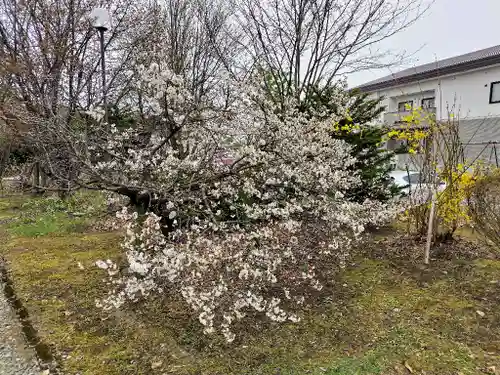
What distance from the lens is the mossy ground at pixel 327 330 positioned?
258cm

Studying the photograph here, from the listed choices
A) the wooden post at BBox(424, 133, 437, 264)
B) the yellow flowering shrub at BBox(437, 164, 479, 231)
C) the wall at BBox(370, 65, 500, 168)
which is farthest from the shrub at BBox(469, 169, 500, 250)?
Answer: the wall at BBox(370, 65, 500, 168)

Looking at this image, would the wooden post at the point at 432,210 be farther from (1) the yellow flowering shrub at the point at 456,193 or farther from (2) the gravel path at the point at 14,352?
(2) the gravel path at the point at 14,352

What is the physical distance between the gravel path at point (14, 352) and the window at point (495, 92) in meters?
17.8

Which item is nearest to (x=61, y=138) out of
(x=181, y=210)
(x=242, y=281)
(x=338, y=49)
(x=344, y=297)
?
(x=181, y=210)

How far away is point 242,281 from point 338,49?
674 centimetres

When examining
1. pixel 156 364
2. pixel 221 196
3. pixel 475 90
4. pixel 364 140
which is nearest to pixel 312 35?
pixel 364 140

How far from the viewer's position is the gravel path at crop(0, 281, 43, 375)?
257 centimetres

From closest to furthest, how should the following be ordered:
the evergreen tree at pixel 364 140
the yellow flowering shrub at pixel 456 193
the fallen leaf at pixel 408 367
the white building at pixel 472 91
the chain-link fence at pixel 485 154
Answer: the fallen leaf at pixel 408 367 < the yellow flowering shrub at pixel 456 193 < the chain-link fence at pixel 485 154 < the evergreen tree at pixel 364 140 < the white building at pixel 472 91

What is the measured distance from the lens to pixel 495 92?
48.1 feet

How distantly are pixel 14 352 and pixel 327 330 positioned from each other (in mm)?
2613

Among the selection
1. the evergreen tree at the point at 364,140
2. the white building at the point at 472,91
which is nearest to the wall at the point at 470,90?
the white building at the point at 472,91

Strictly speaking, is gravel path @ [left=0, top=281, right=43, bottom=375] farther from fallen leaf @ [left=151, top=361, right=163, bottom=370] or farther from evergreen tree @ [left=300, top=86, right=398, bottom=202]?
evergreen tree @ [left=300, top=86, right=398, bottom=202]

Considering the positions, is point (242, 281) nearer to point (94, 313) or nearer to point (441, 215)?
point (94, 313)

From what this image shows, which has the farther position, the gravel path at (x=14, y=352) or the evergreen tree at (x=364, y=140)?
the evergreen tree at (x=364, y=140)
